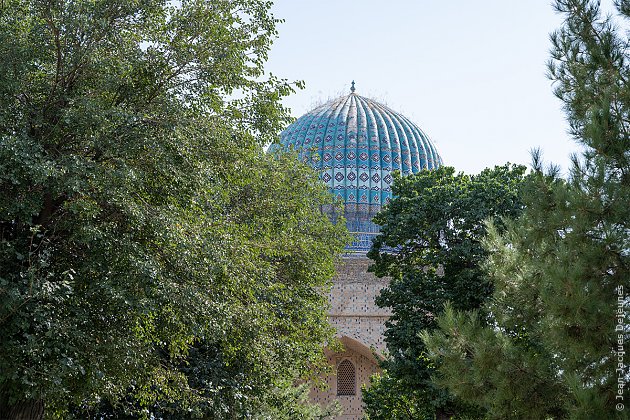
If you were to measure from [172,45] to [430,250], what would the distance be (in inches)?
346

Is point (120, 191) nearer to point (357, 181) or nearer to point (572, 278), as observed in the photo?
point (572, 278)

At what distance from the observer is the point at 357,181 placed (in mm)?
34438

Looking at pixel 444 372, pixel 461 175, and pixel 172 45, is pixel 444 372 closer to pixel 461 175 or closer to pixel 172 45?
pixel 172 45

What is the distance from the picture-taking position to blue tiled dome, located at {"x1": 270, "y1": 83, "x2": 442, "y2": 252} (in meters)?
33.8

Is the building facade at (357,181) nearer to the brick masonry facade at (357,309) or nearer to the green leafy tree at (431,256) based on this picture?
the brick masonry facade at (357,309)

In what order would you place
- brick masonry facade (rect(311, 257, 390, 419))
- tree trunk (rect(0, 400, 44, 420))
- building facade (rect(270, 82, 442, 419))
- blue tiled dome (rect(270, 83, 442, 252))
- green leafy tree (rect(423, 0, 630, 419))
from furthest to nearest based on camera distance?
1. blue tiled dome (rect(270, 83, 442, 252))
2. building facade (rect(270, 82, 442, 419))
3. brick masonry facade (rect(311, 257, 390, 419))
4. tree trunk (rect(0, 400, 44, 420))
5. green leafy tree (rect(423, 0, 630, 419))

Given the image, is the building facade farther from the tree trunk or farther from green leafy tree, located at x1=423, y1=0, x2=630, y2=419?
green leafy tree, located at x1=423, y1=0, x2=630, y2=419

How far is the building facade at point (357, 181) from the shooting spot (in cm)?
2739

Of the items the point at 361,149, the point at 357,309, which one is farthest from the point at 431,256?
the point at 361,149

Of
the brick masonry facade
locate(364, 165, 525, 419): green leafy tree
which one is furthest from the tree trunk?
the brick masonry facade

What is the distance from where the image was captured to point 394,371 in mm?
16281

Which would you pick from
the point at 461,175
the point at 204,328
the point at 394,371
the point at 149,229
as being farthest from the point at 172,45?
the point at 461,175

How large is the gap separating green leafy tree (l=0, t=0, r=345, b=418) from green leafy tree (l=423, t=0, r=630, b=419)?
2.74 meters

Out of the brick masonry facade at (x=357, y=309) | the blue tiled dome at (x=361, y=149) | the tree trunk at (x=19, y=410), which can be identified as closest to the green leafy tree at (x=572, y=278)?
the tree trunk at (x=19, y=410)
